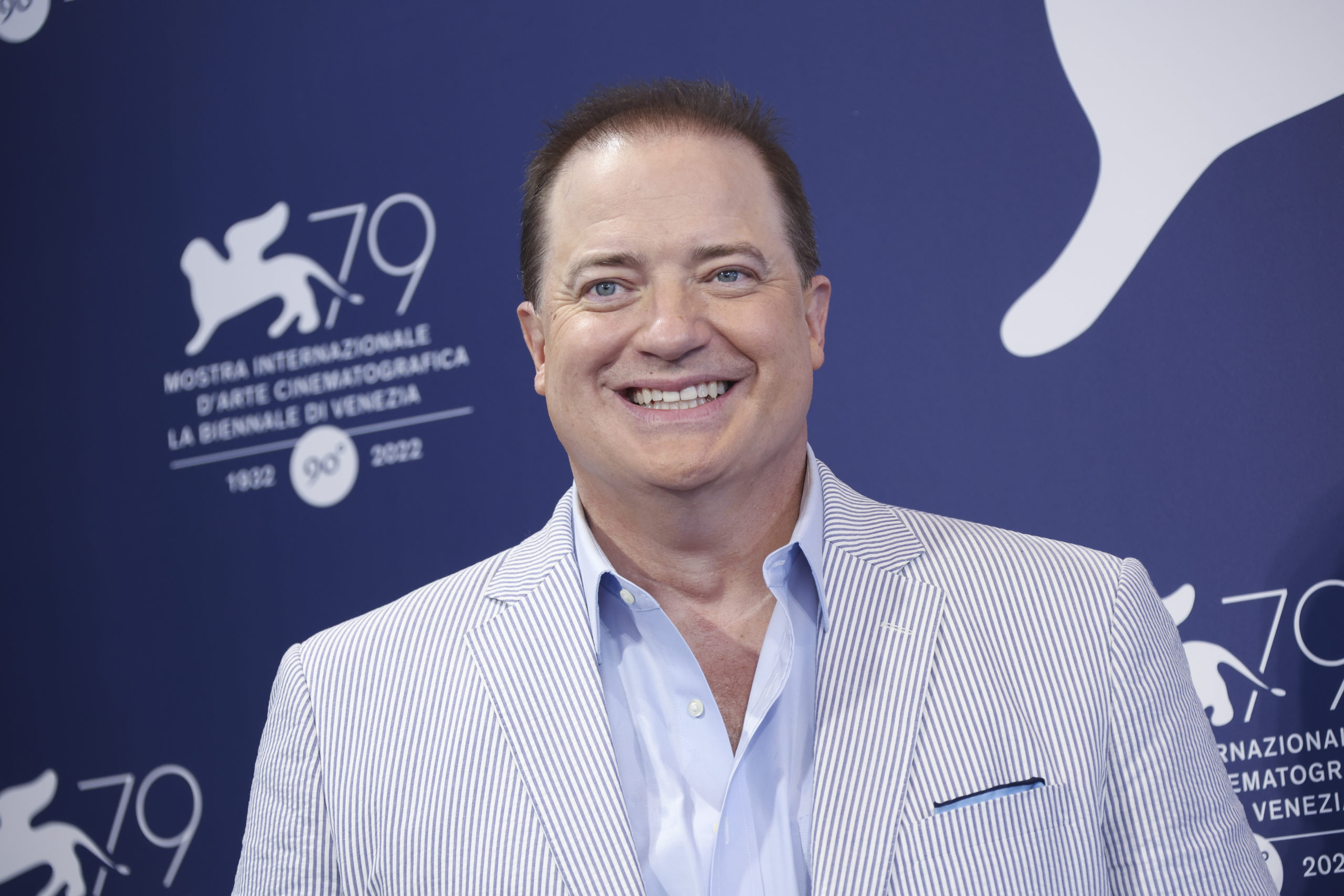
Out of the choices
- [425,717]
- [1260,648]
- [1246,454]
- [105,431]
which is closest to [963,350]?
[1246,454]

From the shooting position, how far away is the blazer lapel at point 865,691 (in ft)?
5.20

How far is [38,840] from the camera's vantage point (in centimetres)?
313

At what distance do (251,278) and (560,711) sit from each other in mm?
1873

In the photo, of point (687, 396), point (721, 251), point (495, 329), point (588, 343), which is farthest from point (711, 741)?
point (495, 329)

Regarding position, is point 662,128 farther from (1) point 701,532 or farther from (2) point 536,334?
(1) point 701,532

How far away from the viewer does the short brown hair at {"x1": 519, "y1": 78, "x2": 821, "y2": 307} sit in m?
1.94

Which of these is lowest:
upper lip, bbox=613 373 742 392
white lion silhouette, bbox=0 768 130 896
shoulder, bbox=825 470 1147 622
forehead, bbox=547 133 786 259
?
white lion silhouette, bbox=0 768 130 896

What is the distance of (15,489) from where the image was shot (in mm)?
3219

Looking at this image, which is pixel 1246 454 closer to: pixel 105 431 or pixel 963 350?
pixel 963 350

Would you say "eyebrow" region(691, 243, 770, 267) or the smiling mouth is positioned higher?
"eyebrow" region(691, 243, 770, 267)

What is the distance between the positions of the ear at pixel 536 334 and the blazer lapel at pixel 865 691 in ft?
1.76

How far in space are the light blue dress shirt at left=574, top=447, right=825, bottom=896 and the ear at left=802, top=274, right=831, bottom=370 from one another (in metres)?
0.32

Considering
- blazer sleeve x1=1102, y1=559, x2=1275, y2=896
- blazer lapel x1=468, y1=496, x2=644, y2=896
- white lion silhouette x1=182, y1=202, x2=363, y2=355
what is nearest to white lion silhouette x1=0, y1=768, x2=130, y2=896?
white lion silhouette x1=182, y1=202, x2=363, y2=355

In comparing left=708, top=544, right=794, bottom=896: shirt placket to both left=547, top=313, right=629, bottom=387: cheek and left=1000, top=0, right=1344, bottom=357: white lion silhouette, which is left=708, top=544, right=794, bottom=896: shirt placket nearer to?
left=547, top=313, right=629, bottom=387: cheek
